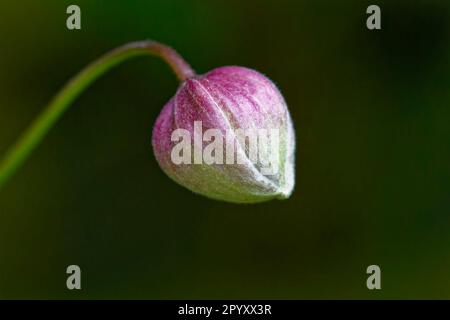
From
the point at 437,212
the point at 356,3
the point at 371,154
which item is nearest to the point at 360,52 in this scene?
the point at 356,3

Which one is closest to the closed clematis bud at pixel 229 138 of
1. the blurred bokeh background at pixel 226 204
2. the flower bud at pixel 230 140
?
the flower bud at pixel 230 140

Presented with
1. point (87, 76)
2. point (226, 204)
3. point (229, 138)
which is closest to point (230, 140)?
point (229, 138)

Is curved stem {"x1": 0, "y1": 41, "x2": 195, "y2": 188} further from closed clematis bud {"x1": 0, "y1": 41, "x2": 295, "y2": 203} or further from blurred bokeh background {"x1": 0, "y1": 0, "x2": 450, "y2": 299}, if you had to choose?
blurred bokeh background {"x1": 0, "y1": 0, "x2": 450, "y2": 299}

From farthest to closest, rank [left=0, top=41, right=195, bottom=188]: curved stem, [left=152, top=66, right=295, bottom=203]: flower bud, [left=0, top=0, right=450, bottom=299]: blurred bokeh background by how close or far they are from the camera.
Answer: [left=0, top=0, right=450, bottom=299]: blurred bokeh background
[left=0, top=41, right=195, bottom=188]: curved stem
[left=152, top=66, right=295, bottom=203]: flower bud

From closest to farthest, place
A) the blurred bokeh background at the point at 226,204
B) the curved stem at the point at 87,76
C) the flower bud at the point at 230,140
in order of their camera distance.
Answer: the flower bud at the point at 230,140 < the curved stem at the point at 87,76 < the blurred bokeh background at the point at 226,204

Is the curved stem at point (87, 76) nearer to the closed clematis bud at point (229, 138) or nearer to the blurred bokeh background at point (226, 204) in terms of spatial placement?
the closed clematis bud at point (229, 138)

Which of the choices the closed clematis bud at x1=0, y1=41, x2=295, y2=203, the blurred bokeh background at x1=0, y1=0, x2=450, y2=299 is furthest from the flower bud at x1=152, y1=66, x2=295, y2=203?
the blurred bokeh background at x1=0, y1=0, x2=450, y2=299

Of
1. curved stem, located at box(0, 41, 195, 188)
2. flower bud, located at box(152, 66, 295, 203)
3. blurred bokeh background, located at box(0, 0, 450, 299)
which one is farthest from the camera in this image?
blurred bokeh background, located at box(0, 0, 450, 299)
